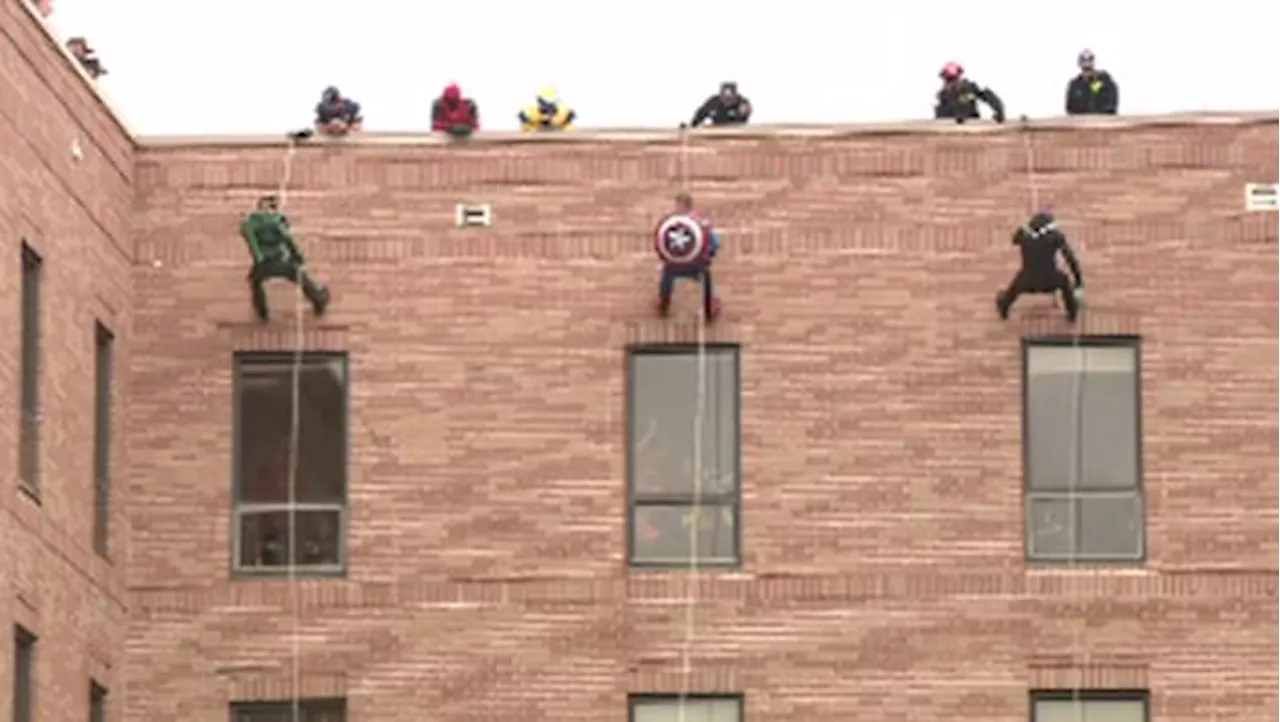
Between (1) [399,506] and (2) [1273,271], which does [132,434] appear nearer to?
(1) [399,506]

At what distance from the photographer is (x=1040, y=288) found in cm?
3984

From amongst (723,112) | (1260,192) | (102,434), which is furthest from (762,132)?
(102,434)

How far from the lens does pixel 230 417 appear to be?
133 ft

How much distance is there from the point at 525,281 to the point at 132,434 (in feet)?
12.4

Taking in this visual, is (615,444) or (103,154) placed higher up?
(103,154)

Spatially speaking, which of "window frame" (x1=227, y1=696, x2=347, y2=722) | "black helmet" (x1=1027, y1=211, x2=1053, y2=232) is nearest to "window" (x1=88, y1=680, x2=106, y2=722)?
"window frame" (x1=227, y1=696, x2=347, y2=722)

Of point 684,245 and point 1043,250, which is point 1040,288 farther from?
point 684,245

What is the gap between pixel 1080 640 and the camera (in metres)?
39.6

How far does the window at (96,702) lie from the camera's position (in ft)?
128

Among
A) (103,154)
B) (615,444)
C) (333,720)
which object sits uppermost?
(103,154)

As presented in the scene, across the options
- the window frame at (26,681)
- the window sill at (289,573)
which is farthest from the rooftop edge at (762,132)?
the window frame at (26,681)

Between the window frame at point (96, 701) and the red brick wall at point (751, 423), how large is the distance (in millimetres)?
512

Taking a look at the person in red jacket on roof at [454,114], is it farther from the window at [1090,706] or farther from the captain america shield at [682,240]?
the window at [1090,706]

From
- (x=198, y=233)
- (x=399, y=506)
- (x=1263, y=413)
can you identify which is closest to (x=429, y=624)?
(x=399, y=506)
